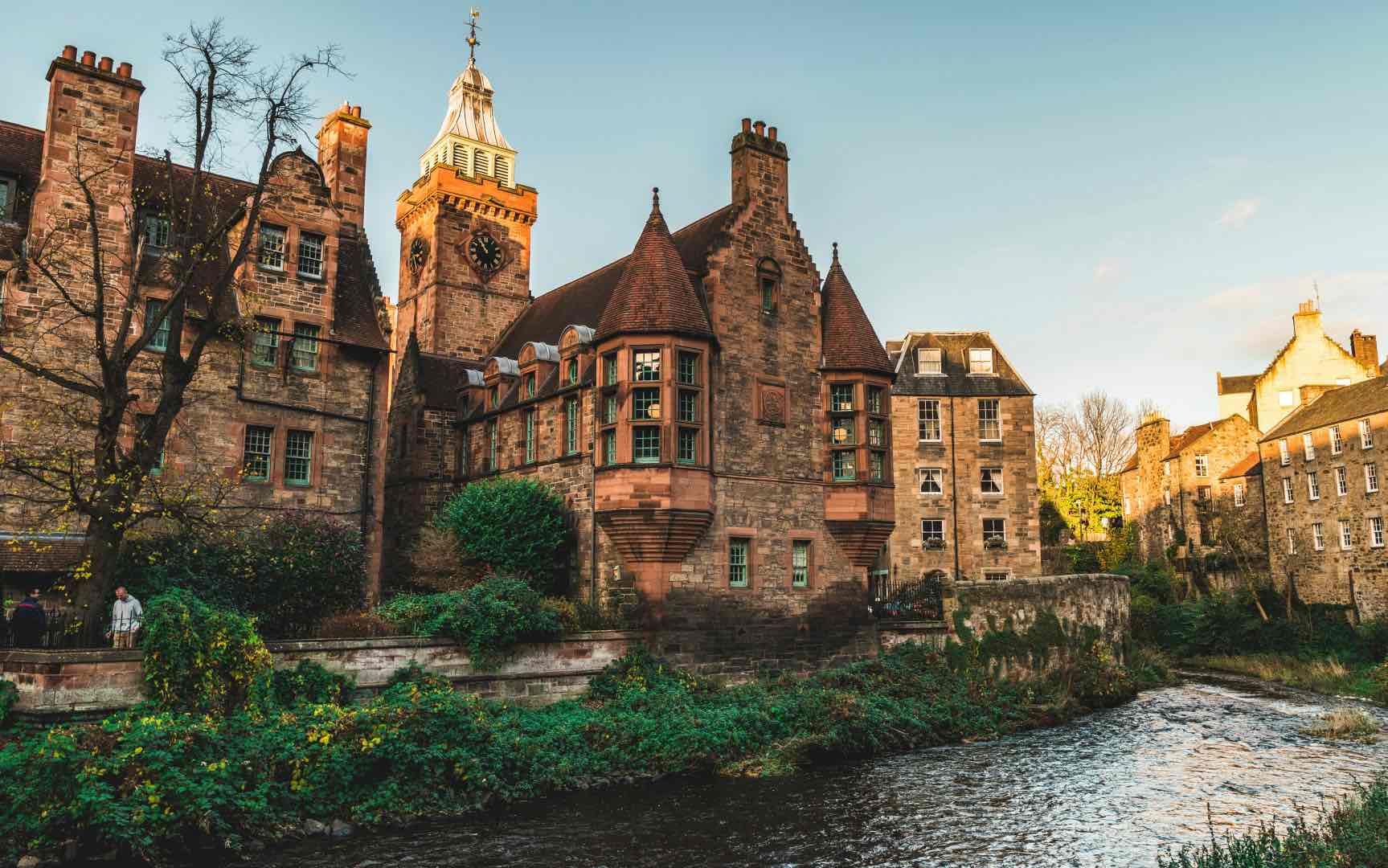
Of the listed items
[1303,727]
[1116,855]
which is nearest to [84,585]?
[1116,855]

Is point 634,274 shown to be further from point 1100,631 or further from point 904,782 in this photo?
point 1100,631

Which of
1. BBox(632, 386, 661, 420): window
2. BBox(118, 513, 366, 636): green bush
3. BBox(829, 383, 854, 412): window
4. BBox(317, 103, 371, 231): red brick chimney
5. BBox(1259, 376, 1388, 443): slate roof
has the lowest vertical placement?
BBox(118, 513, 366, 636): green bush

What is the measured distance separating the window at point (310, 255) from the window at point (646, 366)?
9543 mm

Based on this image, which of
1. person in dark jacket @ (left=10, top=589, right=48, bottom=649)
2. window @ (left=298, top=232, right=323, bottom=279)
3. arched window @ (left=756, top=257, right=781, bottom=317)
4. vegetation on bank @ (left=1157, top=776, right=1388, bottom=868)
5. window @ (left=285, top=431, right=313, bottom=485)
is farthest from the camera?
arched window @ (left=756, top=257, right=781, bottom=317)

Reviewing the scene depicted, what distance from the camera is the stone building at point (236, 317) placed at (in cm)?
2170

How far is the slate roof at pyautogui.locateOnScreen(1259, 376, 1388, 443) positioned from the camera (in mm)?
39438

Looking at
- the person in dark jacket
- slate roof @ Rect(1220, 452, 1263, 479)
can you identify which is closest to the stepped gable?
the person in dark jacket

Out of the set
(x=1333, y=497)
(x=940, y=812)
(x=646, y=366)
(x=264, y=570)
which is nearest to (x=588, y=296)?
(x=646, y=366)

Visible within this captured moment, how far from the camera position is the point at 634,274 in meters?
25.2

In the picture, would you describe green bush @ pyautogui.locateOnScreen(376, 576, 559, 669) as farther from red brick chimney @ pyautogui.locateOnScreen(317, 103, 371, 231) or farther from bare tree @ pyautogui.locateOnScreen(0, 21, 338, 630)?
red brick chimney @ pyautogui.locateOnScreen(317, 103, 371, 231)

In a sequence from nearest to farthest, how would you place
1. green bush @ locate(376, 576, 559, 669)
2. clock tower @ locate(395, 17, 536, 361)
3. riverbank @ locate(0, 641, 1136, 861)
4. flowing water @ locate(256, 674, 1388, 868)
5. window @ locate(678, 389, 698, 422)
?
riverbank @ locate(0, 641, 1136, 861)
flowing water @ locate(256, 674, 1388, 868)
green bush @ locate(376, 576, 559, 669)
window @ locate(678, 389, 698, 422)
clock tower @ locate(395, 17, 536, 361)

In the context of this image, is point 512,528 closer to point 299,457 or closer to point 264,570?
point 264,570

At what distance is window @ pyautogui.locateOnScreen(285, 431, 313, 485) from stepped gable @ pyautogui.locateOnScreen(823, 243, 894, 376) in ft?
47.7

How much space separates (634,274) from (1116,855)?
17.1 metres
